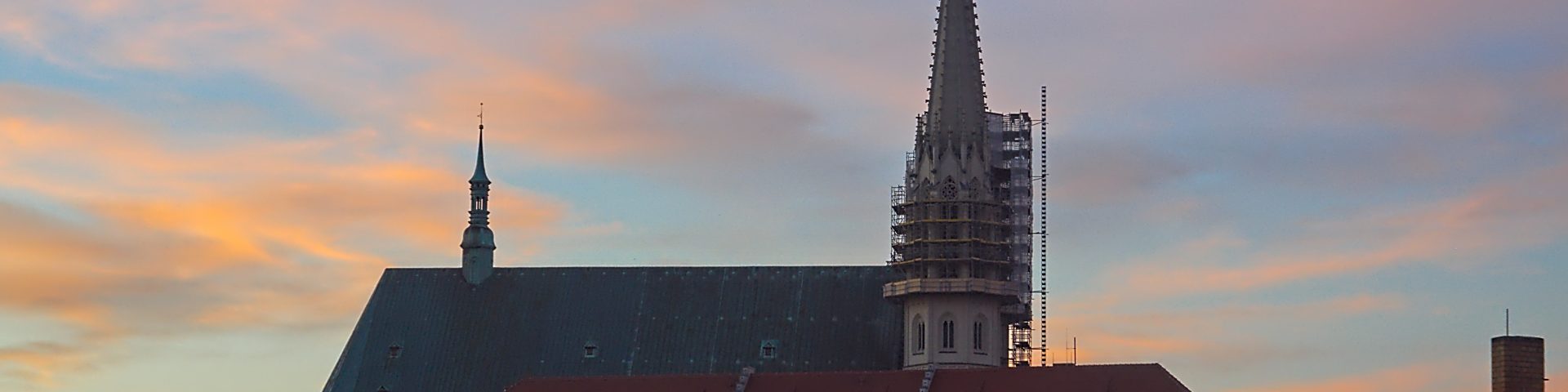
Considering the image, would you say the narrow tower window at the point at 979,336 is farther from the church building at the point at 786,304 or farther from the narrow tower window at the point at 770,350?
the narrow tower window at the point at 770,350

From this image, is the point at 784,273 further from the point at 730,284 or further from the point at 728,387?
Answer: the point at 728,387

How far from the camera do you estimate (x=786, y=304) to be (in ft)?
525

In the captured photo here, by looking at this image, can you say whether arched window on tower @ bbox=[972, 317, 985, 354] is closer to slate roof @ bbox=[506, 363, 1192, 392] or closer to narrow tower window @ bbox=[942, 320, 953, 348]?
narrow tower window @ bbox=[942, 320, 953, 348]

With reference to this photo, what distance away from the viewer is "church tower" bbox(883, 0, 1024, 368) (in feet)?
509

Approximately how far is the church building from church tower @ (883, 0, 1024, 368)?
0.08m

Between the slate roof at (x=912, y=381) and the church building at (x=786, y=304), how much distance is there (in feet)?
13.6

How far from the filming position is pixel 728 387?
144 m

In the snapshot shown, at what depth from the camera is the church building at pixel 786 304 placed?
15625 cm

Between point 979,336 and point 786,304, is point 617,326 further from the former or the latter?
point 979,336

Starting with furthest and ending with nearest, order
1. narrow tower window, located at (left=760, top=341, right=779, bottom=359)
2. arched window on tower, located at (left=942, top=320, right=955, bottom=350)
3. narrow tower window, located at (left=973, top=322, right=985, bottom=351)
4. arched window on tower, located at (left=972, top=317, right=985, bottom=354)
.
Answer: narrow tower window, located at (left=760, top=341, right=779, bottom=359), narrow tower window, located at (left=973, top=322, right=985, bottom=351), arched window on tower, located at (left=972, top=317, right=985, bottom=354), arched window on tower, located at (left=942, top=320, right=955, bottom=350)

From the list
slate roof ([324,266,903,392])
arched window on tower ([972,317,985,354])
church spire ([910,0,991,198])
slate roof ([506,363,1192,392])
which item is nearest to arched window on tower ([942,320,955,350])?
arched window on tower ([972,317,985,354])

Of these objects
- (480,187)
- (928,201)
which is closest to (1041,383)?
(928,201)

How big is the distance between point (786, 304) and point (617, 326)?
863 cm

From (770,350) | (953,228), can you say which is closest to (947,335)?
(953,228)
